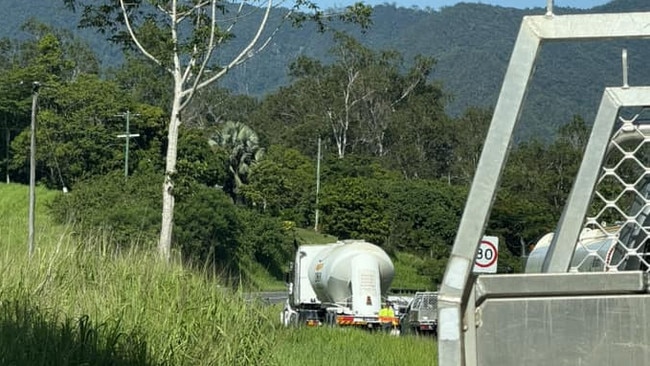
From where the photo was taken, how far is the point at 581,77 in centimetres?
18700

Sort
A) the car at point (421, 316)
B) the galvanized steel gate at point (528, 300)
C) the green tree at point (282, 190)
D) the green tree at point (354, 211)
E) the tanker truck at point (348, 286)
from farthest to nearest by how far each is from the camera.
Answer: the green tree at point (282, 190) < the green tree at point (354, 211) < the car at point (421, 316) < the tanker truck at point (348, 286) < the galvanized steel gate at point (528, 300)

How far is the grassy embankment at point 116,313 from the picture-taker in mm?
8602

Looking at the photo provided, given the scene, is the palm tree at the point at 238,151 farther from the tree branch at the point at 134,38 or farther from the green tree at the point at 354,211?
the tree branch at the point at 134,38

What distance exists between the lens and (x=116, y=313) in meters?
10.2

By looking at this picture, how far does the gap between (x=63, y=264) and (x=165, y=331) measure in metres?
1.31

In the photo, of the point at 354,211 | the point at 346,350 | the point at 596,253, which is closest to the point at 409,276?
the point at 354,211

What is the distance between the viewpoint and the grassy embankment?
28.2ft

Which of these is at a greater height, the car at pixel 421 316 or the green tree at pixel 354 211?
the green tree at pixel 354 211

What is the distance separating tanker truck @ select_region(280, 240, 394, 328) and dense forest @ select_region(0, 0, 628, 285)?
2197mm

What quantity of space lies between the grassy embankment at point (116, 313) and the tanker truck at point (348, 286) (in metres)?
12.8

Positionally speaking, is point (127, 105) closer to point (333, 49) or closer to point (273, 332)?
point (333, 49)

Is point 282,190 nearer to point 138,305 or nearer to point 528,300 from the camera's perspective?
point 138,305

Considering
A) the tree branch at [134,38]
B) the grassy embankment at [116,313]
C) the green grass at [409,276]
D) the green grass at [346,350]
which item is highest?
the tree branch at [134,38]

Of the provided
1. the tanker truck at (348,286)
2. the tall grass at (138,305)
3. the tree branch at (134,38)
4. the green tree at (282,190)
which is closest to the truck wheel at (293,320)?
the tanker truck at (348,286)
